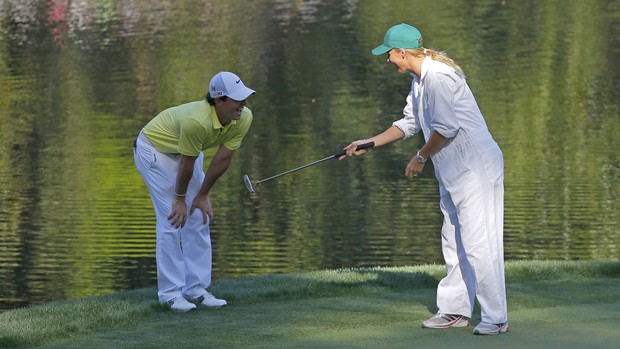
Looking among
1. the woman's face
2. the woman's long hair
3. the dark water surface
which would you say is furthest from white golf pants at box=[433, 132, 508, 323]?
the dark water surface

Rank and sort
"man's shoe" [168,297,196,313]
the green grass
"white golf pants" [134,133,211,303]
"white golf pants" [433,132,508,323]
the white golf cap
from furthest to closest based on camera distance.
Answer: "white golf pants" [134,133,211,303]
"man's shoe" [168,297,196,313]
the white golf cap
"white golf pants" [433,132,508,323]
the green grass

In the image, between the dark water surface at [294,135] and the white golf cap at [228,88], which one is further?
the dark water surface at [294,135]

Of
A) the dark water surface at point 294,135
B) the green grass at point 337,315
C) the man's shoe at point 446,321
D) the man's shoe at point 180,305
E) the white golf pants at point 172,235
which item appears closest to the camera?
the green grass at point 337,315

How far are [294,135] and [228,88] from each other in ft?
43.4

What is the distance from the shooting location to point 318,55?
32.7 m

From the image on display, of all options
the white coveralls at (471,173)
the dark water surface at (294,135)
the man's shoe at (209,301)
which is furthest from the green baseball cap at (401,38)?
the dark water surface at (294,135)

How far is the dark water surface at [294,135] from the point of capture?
13.7m

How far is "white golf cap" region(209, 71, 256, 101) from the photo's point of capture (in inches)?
321

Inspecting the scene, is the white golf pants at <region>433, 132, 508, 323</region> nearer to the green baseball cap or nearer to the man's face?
the green baseball cap

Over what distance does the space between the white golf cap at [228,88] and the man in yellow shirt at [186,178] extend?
0.08 ft

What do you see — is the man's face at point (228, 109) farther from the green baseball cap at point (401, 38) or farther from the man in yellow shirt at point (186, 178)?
the green baseball cap at point (401, 38)

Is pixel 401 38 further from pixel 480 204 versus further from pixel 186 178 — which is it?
pixel 186 178

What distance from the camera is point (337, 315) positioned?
26.8 feet

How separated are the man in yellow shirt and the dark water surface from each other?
338cm
